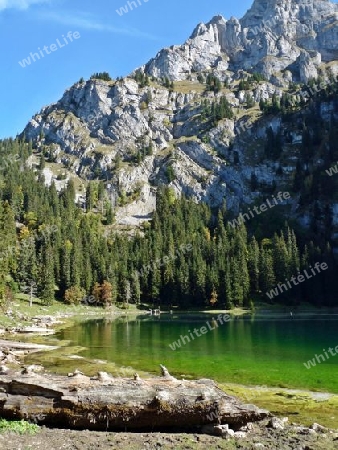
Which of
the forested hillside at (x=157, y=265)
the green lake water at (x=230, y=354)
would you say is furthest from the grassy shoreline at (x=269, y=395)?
the forested hillside at (x=157, y=265)

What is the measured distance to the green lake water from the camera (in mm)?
32728

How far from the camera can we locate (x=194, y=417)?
18297mm

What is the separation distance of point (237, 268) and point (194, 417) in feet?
400

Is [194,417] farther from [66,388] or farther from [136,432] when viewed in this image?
[66,388]

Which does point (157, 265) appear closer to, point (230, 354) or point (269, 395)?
point (230, 354)

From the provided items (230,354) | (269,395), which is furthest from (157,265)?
(269,395)

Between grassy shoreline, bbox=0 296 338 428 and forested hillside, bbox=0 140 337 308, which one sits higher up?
forested hillside, bbox=0 140 337 308

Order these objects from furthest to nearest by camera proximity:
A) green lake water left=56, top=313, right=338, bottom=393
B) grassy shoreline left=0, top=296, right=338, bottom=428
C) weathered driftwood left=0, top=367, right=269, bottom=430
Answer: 1. green lake water left=56, top=313, right=338, bottom=393
2. grassy shoreline left=0, top=296, right=338, bottom=428
3. weathered driftwood left=0, top=367, right=269, bottom=430

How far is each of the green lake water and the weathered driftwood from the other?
44.4 feet

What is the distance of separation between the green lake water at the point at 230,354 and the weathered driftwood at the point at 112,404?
13.5 m

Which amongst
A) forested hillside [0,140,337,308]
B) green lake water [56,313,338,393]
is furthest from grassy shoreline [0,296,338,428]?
forested hillside [0,140,337,308]

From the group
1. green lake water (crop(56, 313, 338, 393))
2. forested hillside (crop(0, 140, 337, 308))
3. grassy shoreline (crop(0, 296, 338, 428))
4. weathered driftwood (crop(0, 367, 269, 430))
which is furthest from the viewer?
forested hillside (crop(0, 140, 337, 308))

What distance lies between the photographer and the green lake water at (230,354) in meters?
32.7

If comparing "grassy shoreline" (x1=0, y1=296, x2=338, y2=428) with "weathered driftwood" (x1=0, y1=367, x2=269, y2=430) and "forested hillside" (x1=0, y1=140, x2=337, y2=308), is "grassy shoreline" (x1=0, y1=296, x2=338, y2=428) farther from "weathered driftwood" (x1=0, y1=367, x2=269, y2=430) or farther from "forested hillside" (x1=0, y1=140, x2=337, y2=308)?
"forested hillside" (x1=0, y1=140, x2=337, y2=308)
